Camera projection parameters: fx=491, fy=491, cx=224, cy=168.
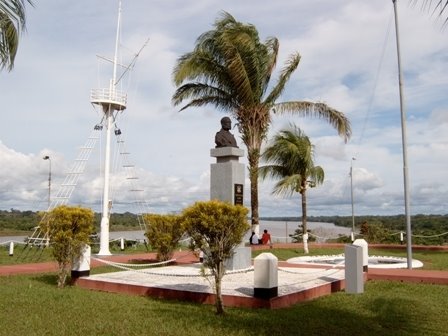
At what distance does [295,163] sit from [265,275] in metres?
12.3

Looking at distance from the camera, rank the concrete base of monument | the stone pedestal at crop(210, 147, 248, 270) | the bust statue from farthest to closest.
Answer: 1. the bust statue
2. the stone pedestal at crop(210, 147, 248, 270)
3. the concrete base of monument

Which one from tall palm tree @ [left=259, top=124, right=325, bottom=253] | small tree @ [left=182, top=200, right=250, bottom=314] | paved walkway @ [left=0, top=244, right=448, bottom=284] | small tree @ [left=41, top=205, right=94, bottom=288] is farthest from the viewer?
tall palm tree @ [left=259, top=124, right=325, bottom=253]

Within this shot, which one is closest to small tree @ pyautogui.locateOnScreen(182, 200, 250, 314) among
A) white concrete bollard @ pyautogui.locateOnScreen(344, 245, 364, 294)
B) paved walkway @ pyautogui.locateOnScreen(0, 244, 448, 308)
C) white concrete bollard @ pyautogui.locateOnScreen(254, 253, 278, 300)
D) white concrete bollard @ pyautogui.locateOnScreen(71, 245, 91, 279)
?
white concrete bollard @ pyautogui.locateOnScreen(254, 253, 278, 300)

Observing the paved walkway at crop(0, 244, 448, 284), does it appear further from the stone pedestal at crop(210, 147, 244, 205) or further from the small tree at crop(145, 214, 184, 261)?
the stone pedestal at crop(210, 147, 244, 205)

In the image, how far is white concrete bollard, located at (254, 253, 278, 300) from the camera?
25.8 ft

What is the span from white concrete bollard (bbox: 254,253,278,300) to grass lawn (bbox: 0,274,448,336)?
1.14ft

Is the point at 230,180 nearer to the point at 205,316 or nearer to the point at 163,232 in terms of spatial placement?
the point at 163,232

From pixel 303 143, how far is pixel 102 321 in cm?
1424

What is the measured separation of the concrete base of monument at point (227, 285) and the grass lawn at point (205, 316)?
283 mm

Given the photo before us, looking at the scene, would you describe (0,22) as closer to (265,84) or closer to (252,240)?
(265,84)

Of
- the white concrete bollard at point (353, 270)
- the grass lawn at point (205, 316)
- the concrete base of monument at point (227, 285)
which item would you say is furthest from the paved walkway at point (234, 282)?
the white concrete bollard at point (353, 270)

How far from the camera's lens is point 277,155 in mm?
20516

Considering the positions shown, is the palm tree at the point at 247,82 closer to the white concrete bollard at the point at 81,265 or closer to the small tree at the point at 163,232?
the small tree at the point at 163,232

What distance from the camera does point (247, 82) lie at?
687 inches
